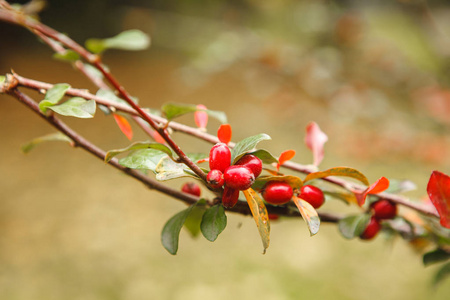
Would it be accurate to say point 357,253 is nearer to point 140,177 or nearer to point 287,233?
point 287,233

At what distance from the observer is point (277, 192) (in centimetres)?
26

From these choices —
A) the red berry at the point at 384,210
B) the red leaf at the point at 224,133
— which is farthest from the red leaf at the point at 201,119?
the red berry at the point at 384,210

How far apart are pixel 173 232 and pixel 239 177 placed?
84mm

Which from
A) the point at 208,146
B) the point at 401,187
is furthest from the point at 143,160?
the point at 208,146

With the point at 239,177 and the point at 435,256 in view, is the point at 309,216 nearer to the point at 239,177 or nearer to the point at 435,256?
the point at 239,177

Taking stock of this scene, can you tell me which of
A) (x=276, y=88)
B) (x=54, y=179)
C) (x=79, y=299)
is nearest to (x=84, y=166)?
(x=54, y=179)

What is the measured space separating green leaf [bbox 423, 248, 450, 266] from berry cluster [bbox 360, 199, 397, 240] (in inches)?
2.0

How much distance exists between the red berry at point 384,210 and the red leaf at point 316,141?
67 millimetres

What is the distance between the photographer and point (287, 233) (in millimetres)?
1136

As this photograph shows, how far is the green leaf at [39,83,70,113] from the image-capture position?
0.26m

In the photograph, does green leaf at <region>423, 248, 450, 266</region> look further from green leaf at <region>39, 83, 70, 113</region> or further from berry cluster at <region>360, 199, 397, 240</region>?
green leaf at <region>39, 83, 70, 113</region>

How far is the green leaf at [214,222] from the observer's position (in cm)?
25

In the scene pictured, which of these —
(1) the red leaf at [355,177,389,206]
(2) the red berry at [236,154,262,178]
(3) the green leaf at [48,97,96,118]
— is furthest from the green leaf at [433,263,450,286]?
(3) the green leaf at [48,97,96,118]

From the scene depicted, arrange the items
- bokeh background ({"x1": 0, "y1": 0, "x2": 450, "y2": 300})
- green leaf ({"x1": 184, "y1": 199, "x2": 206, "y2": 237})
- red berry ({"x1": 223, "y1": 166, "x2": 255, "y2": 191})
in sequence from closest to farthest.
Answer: red berry ({"x1": 223, "y1": 166, "x2": 255, "y2": 191}) → green leaf ({"x1": 184, "y1": 199, "x2": 206, "y2": 237}) → bokeh background ({"x1": 0, "y1": 0, "x2": 450, "y2": 300})
